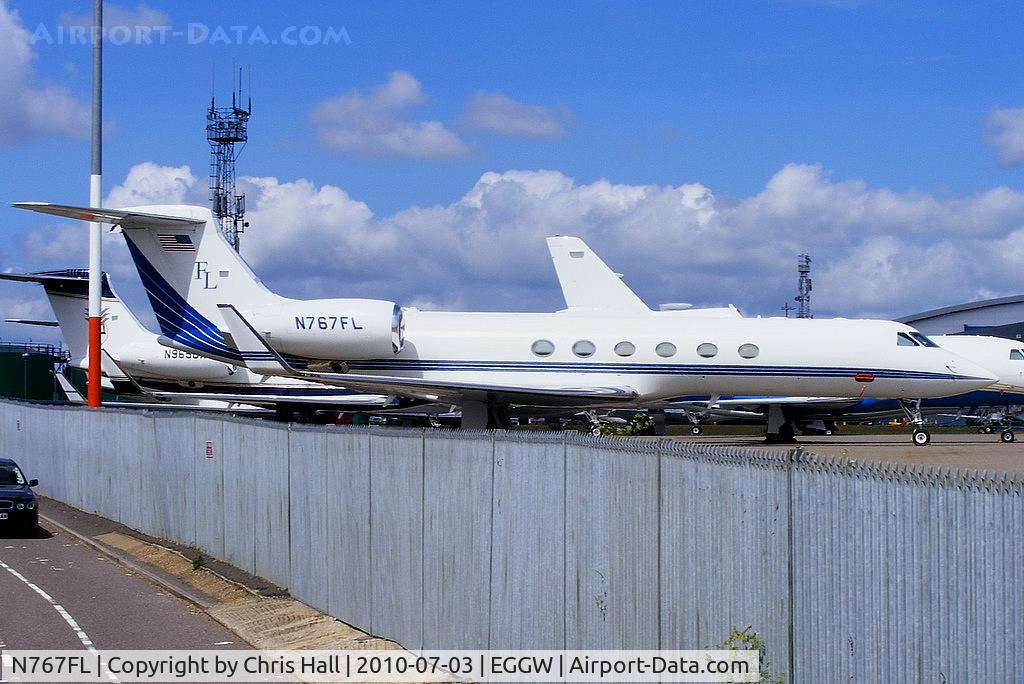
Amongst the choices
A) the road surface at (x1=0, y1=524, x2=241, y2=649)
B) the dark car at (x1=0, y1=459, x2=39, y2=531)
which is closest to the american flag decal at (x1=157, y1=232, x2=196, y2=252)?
the dark car at (x1=0, y1=459, x2=39, y2=531)

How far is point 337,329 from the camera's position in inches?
1083

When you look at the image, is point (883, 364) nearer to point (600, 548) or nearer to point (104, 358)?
point (600, 548)

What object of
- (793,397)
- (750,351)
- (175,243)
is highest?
(175,243)

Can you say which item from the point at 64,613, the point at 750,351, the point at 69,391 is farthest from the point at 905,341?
the point at 69,391

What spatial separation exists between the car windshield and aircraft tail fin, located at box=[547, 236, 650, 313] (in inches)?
944

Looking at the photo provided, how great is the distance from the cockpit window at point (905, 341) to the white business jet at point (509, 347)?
0.48 feet

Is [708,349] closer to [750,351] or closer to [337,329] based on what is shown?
[750,351]

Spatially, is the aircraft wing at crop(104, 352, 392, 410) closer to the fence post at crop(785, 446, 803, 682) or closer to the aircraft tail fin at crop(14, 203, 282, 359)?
the aircraft tail fin at crop(14, 203, 282, 359)

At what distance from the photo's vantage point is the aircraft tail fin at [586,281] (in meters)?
42.5

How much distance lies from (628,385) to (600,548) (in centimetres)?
1902

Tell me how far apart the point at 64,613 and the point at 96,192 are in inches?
624

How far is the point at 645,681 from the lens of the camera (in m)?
8.29

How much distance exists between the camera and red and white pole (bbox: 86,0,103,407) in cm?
2652

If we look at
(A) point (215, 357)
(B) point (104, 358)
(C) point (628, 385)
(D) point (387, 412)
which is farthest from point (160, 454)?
(B) point (104, 358)
